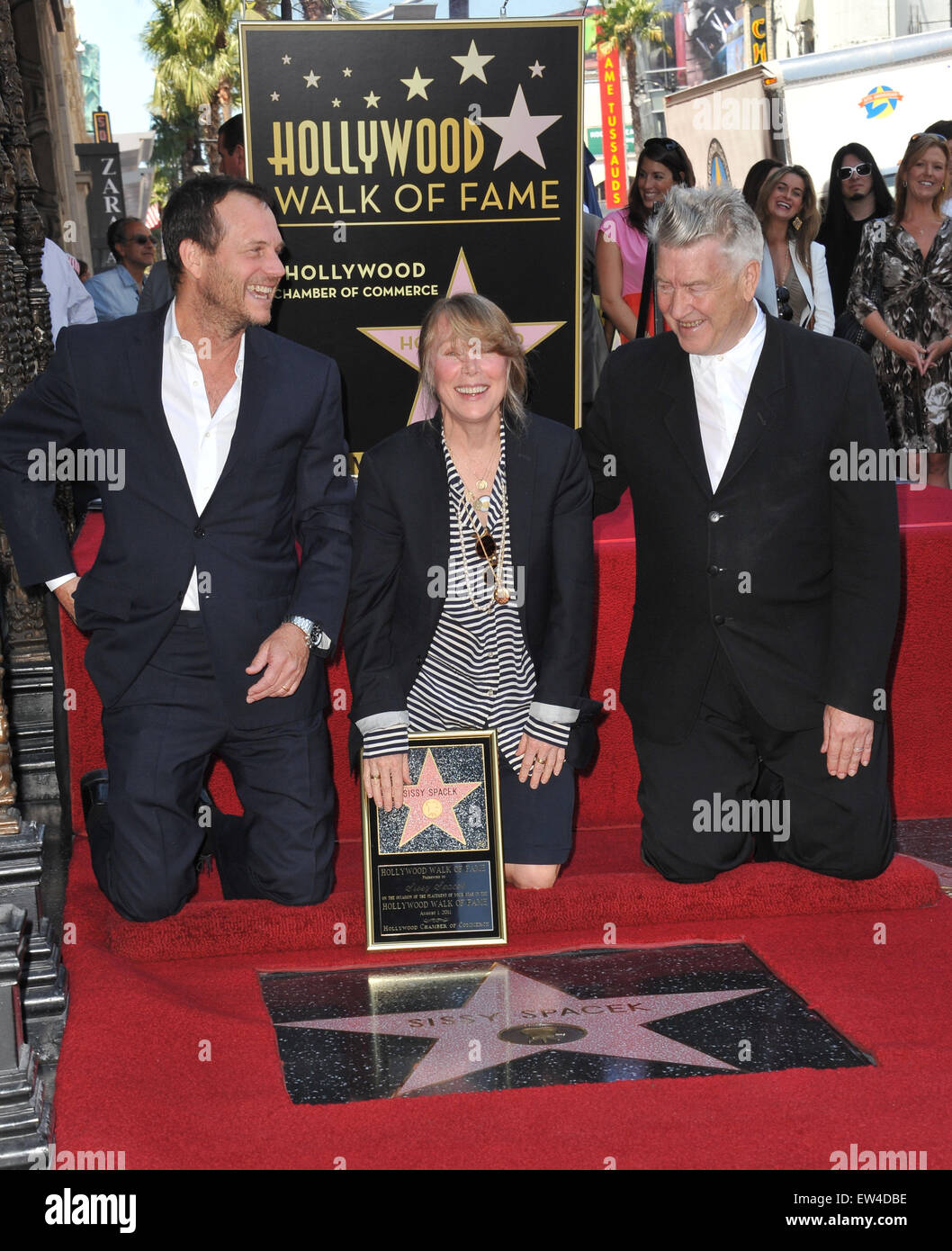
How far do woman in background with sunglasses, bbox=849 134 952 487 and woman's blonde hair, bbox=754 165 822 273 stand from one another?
0.25 m

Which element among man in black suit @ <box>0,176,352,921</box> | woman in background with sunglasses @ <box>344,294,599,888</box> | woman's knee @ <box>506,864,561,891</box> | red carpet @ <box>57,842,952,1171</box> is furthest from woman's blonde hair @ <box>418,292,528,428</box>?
red carpet @ <box>57,842,952,1171</box>

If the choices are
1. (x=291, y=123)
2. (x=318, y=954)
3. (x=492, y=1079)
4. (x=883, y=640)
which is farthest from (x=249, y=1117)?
(x=291, y=123)

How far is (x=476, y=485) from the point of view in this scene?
11.8 feet

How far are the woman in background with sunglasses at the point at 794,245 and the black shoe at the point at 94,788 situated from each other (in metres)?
4.26

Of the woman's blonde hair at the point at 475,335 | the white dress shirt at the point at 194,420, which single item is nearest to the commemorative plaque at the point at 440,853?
the white dress shirt at the point at 194,420

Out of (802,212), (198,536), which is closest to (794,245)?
(802,212)

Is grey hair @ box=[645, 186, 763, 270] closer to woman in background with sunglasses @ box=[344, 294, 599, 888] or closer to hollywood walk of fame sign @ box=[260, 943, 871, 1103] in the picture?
woman in background with sunglasses @ box=[344, 294, 599, 888]

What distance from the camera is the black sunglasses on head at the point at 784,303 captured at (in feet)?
22.6

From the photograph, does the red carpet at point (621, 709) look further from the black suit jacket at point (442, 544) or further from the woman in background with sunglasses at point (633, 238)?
the woman in background with sunglasses at point (633, 238)

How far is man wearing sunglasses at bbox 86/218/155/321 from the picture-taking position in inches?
353

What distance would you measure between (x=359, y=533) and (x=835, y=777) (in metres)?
1.39

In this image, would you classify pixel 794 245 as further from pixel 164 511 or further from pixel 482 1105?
pixel 482 1105
